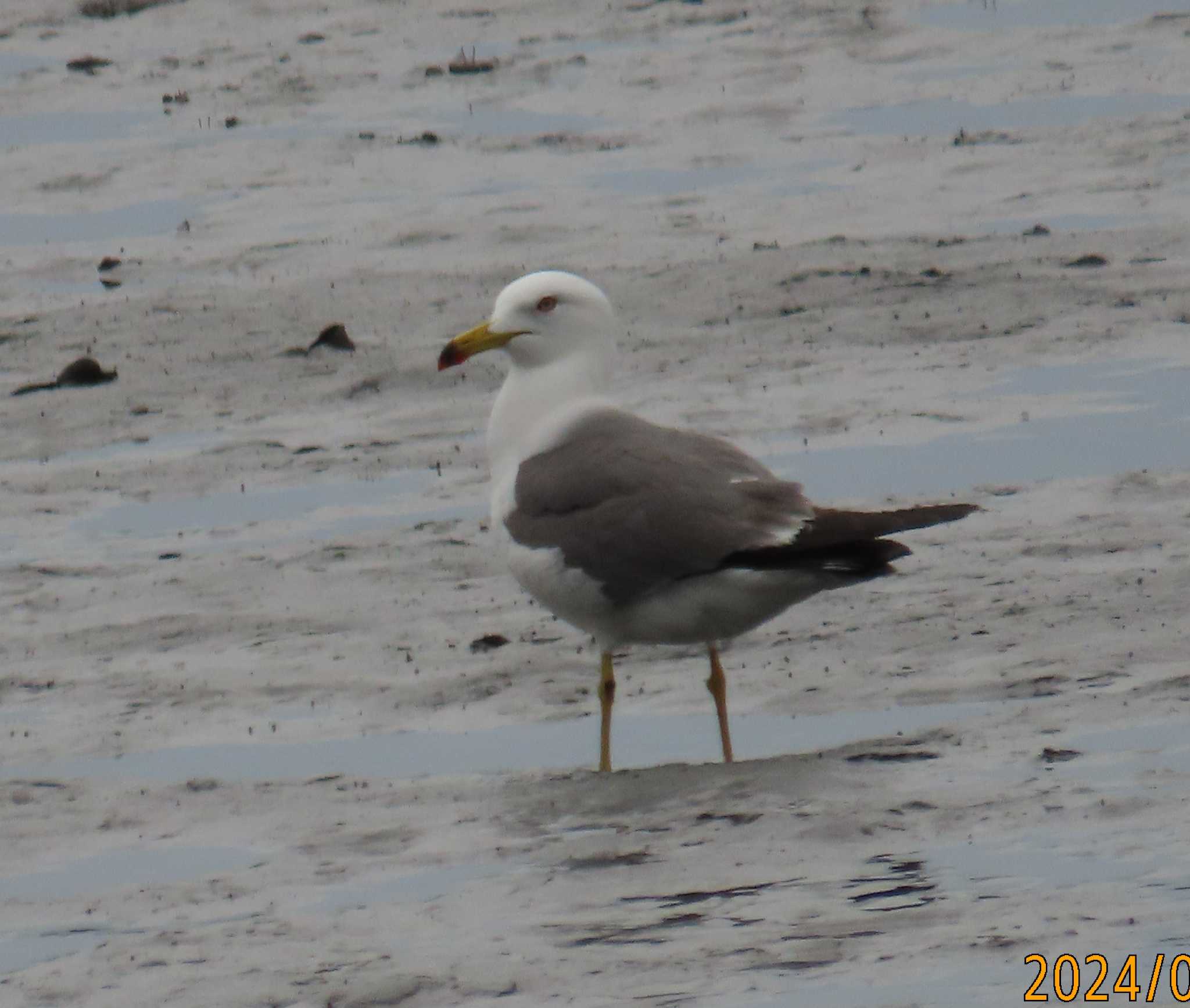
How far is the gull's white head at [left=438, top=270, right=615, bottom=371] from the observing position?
799cm

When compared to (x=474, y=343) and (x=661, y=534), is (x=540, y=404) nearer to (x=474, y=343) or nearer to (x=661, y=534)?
(x=474, y=343)

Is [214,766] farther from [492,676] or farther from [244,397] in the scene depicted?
[244,397]

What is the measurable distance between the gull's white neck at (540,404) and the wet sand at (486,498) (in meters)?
0.67

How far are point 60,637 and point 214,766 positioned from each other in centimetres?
135

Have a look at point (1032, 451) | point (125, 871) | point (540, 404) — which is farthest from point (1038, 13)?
point (125, 871)

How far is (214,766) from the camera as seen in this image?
7.14m

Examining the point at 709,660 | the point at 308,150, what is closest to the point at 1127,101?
the point at 308,150

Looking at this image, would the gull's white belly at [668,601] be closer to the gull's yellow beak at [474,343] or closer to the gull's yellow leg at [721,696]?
the gull's yellow leg at [721,696]

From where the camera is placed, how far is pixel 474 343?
811 cm

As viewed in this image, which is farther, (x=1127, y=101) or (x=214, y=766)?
(x=1127, y=101)

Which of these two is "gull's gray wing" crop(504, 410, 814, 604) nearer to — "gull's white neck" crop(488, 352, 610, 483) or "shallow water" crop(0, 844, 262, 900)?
"gull's white neck" crop(488, 352, 610, 483)

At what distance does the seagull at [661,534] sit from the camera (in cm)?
673
